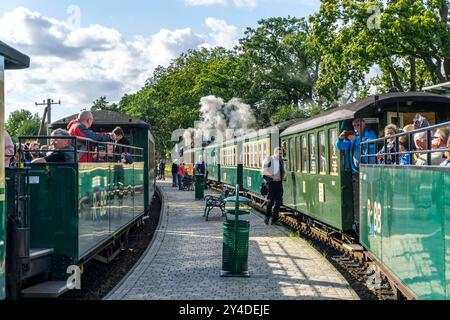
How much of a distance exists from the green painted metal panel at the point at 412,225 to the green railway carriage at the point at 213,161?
28.9m

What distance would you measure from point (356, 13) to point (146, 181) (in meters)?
17.2

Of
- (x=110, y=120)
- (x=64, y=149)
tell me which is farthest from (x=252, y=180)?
(x=64, y=149)

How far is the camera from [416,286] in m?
5.70

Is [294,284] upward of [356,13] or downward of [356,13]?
downward

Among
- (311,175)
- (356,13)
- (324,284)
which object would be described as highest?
(356,13)

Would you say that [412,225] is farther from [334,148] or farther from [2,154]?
[334,148]

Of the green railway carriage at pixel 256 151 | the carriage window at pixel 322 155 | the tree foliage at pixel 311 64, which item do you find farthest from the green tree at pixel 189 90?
the carriage window at pixel 322 155

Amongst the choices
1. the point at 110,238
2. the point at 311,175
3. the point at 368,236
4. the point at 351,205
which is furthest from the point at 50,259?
the point at 311,175

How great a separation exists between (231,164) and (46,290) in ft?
78.9

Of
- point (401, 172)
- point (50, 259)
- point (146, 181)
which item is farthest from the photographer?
point (146, 181)

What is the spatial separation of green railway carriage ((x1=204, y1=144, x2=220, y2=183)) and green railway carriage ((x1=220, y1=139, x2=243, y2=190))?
206 cm

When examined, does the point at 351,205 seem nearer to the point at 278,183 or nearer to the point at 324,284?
the point at 324,284

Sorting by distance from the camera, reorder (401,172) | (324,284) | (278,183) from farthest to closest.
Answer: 1. (278,183)
2. (324,284)
3. (401,172)
